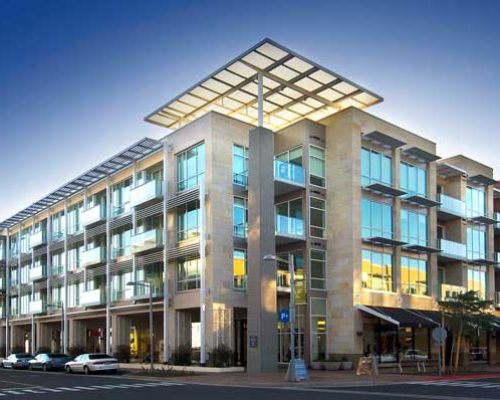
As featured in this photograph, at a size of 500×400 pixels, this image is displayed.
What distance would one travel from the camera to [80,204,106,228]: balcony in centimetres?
5334

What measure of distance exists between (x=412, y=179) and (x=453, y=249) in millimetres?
6682

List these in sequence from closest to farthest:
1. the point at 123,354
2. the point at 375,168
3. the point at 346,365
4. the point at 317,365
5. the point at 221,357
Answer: the point at 221,357, the point at 346,365, the point at 317,365, the point at 375,168, the point at 123,354

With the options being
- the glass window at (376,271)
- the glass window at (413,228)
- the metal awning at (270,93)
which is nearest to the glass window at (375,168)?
the glass window at (413,228)

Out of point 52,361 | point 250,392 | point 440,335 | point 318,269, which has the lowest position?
point 52,361

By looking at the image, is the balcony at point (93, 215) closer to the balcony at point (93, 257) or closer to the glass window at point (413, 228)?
the balcony at point (93, 257)

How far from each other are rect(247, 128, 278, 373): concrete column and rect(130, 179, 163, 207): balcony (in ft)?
26.9

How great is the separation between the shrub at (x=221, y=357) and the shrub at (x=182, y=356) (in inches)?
102

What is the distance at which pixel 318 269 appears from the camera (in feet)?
141

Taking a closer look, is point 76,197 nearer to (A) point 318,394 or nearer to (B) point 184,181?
(B) point 184,181

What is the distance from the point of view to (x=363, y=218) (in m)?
43.1

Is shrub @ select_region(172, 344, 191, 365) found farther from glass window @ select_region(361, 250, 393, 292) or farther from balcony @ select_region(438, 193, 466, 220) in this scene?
balcony @ select_region(438, 193, 466, 220)

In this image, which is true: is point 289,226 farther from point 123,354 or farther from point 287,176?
point 123,354

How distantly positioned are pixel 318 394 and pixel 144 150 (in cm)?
2797

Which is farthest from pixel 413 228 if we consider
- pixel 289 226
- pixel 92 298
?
pixel 92 298
